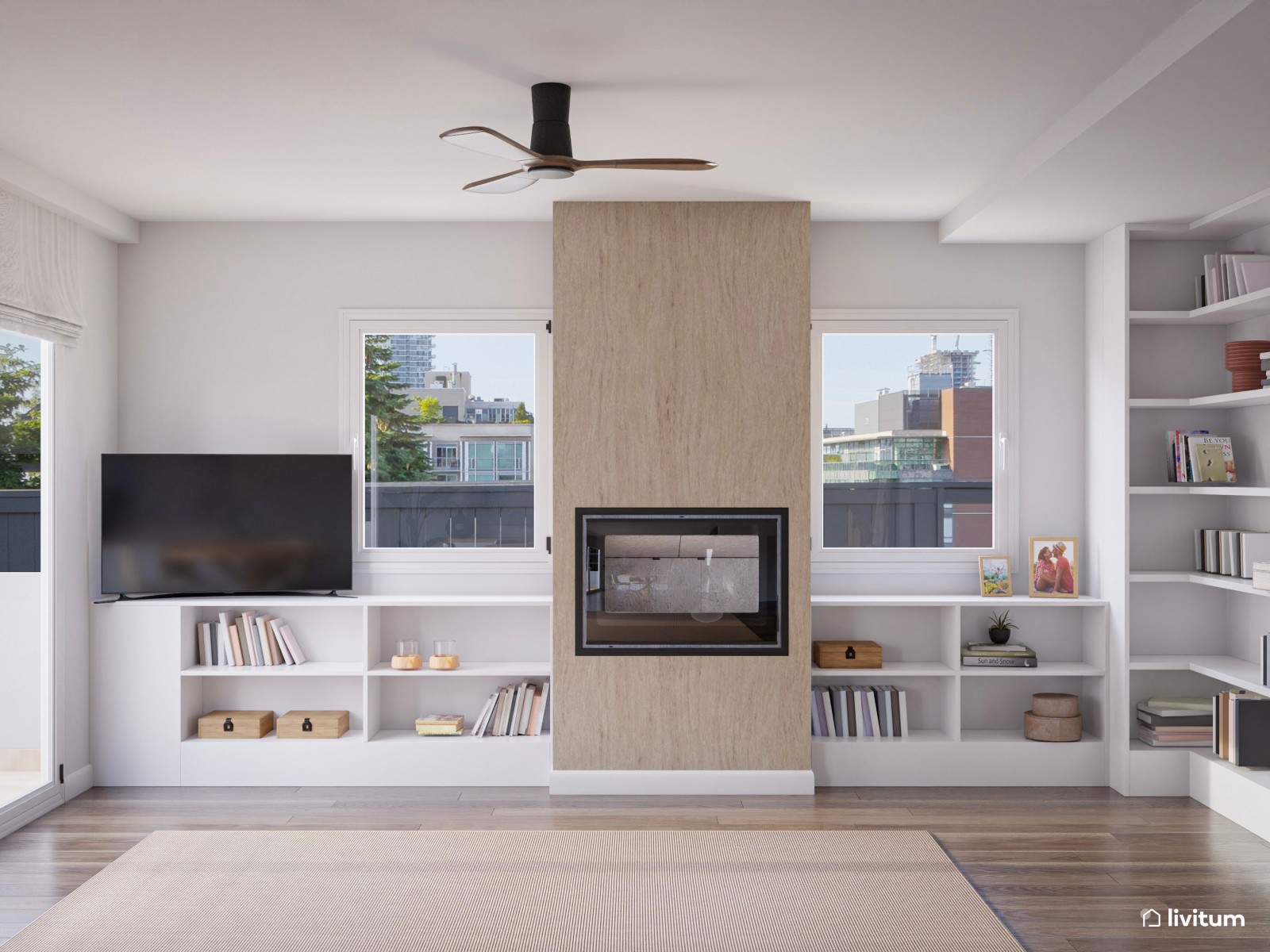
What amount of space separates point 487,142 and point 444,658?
2562 mm

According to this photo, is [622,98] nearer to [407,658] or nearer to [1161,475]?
[407,658]

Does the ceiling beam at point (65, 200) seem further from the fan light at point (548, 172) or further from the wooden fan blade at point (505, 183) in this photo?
the fan light at point (548, 172)

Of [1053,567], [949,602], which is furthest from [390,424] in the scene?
[1053,567]

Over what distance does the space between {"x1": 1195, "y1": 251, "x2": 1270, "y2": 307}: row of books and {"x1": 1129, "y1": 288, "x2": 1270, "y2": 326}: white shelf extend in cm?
5

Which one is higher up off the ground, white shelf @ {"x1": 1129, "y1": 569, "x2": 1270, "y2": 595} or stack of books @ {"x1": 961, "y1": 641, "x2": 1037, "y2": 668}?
white shelf @ {"x1": 1129, "y1": 569, "x2": 1270, "y2": 595}

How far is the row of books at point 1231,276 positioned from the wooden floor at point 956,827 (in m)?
2.21

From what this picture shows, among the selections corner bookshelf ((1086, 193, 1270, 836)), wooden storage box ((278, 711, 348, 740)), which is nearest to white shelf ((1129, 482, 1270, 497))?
corner bookshelf ((1086, 193, 1270, 836))

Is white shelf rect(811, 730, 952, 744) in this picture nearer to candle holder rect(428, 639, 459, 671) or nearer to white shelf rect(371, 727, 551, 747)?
white shelf rect(371, 727, 551, 747)

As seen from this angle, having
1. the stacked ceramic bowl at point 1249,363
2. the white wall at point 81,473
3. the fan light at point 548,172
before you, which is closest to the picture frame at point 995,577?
the stacked ceramic bowl at point 1249,363

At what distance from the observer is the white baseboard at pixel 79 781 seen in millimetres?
4281

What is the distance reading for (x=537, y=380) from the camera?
4.85 meters

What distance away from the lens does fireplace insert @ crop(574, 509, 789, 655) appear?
436 centimetres

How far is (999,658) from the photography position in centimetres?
455

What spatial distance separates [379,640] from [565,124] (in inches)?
108
